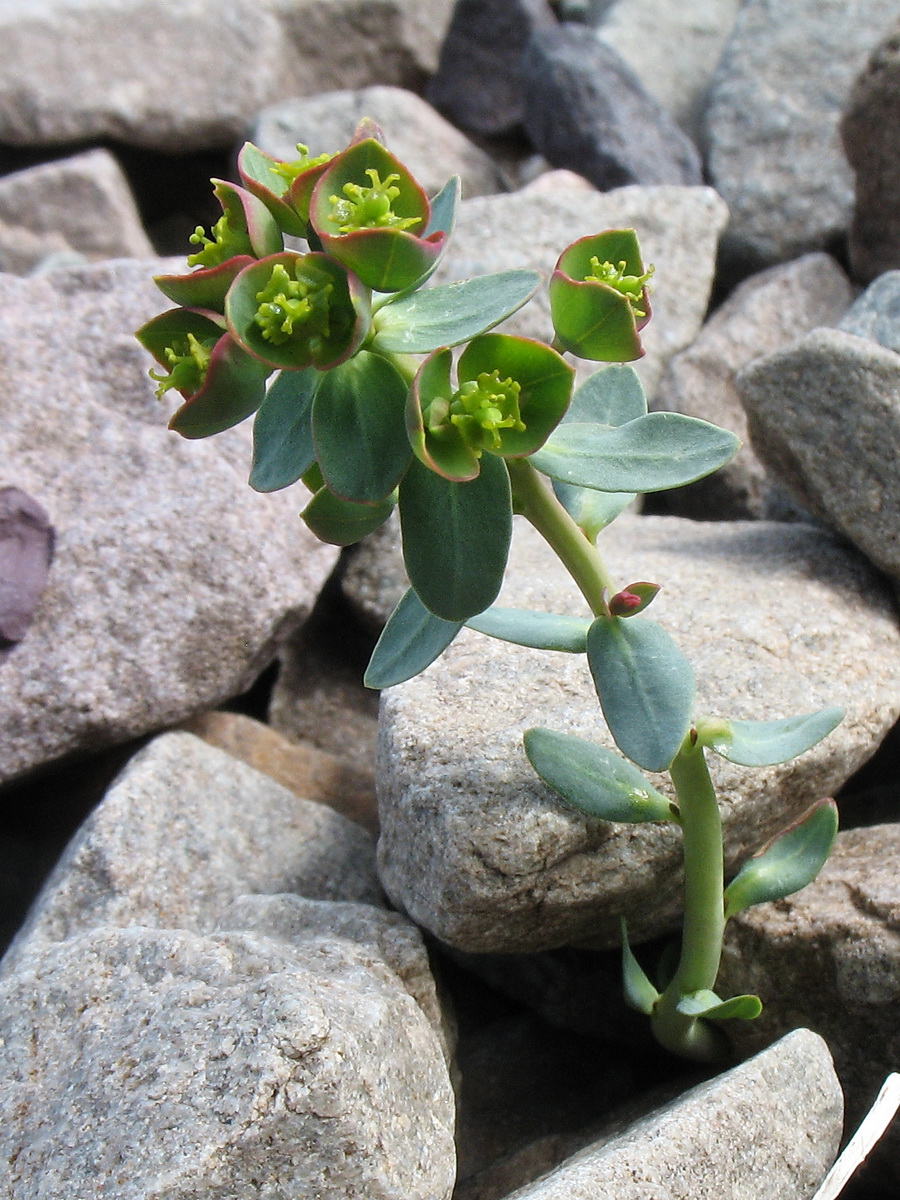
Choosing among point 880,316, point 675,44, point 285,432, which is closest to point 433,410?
point 285,432

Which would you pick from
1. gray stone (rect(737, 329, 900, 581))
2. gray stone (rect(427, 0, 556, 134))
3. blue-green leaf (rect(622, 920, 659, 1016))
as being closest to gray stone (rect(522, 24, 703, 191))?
gray stone (rect(427, 0, 556, 134))

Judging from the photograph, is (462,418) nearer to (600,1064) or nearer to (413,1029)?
(413,1029)

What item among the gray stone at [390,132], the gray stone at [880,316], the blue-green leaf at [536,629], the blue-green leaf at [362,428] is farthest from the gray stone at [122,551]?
the gray stone at [390,132]

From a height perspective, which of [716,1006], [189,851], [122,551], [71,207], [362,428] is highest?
[362,428]

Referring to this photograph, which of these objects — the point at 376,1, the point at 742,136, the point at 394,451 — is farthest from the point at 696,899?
the point at 376,1

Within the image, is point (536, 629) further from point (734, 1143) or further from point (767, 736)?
point (734, 1143)

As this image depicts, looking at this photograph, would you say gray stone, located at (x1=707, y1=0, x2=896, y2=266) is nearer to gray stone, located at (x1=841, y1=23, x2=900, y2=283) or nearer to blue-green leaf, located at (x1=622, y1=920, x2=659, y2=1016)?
gray stone, located at (x1=841, y1=23, x2=900, y2=283)

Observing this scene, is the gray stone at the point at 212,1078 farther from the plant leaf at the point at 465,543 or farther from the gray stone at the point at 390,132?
the gray stone at the point at 390,132
